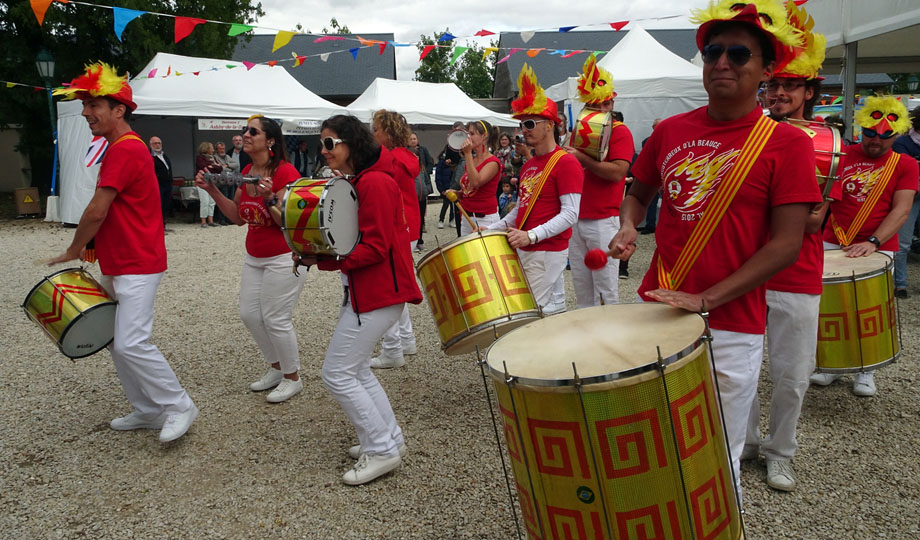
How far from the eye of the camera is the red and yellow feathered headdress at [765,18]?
200 centimetres

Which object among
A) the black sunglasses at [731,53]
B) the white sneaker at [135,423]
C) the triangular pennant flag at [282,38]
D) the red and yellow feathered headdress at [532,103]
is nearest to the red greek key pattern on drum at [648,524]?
the black sunglasses at [731,53]

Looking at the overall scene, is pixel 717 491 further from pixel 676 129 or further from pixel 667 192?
pixel 676 129

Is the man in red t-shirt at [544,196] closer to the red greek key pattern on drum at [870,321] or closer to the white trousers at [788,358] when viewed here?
the white trousers at [788,358]

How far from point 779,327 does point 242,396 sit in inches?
136

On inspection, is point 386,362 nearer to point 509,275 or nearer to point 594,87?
point 509,275

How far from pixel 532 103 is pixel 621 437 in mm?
3153

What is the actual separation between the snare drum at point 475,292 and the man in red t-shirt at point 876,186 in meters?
2.23

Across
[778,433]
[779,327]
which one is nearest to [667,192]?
Result: [779,327]

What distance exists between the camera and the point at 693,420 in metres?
1.81

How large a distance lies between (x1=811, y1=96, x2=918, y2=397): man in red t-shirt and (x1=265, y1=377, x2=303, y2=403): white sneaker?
11.4 ft

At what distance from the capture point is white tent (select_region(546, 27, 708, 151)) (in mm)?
12534

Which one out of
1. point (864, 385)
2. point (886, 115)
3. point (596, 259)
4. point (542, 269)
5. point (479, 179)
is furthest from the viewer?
point (479, 179)

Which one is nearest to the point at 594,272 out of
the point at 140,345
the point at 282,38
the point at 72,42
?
the point at 140,345

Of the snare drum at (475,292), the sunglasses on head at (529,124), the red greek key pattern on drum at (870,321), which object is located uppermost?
the sunglasses on head at (529,124)
